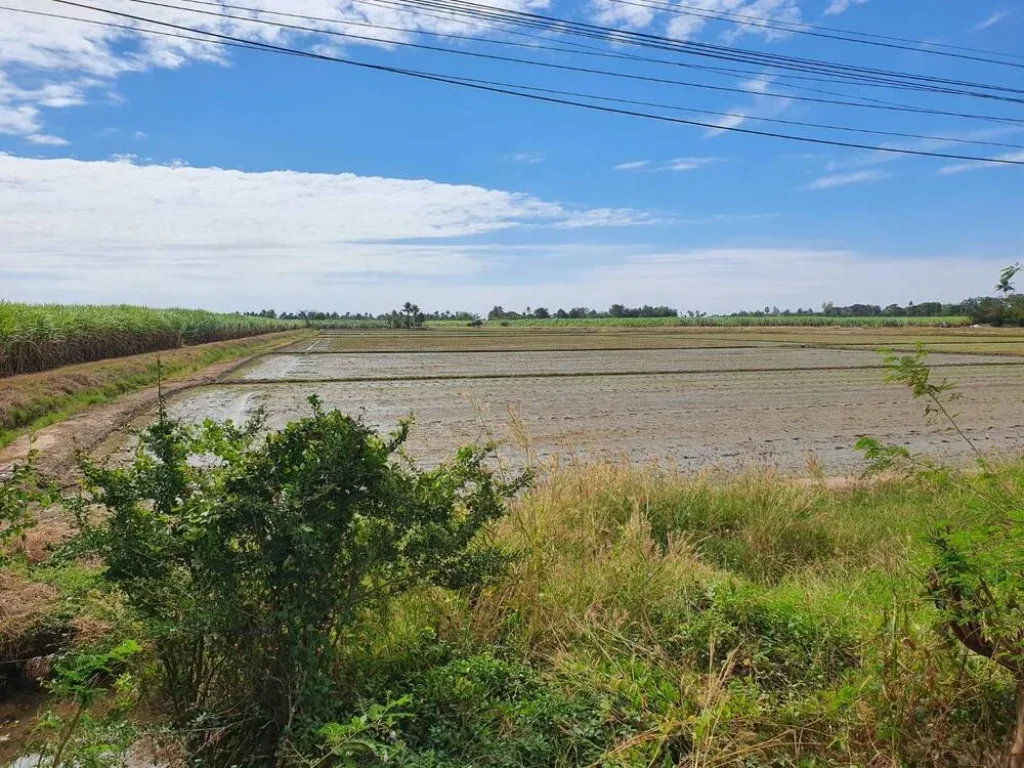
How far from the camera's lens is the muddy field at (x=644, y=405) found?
11094 mm

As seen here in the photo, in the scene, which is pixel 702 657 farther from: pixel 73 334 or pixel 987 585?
pixel 73 334

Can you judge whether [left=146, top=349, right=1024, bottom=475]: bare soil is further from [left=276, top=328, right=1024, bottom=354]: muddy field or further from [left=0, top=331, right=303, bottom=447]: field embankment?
[left=276, top=328, right=1024, bottom=354]: muddy field

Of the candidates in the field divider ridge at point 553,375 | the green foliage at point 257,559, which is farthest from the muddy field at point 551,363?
the green foliage at point 257,559

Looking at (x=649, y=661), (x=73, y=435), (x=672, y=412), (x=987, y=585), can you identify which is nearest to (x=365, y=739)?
(x=649, y=661)

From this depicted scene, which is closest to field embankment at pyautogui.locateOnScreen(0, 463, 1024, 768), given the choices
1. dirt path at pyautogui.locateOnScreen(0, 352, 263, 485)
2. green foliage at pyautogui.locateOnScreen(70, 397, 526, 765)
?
green foliage at pyautogui.locateOnScreen(70, 397, 526, 765)

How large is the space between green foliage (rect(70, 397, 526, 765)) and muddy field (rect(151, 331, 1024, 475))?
169 centimetres

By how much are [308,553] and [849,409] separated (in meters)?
16.1

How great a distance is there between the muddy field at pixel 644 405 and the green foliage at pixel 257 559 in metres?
1.69

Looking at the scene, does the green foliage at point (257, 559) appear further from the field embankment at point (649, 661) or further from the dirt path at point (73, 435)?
the dirt path at point (73, 435)

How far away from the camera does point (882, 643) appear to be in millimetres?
3195

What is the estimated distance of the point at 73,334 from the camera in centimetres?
2270

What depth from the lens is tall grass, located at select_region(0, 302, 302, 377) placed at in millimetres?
18969

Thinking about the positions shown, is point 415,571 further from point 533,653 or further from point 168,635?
point 168,635

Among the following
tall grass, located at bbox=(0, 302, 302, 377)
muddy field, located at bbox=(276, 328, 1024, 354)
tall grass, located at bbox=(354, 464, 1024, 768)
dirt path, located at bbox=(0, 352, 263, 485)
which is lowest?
muddy field, located at bbox=(276, 328, 1024, 354)
